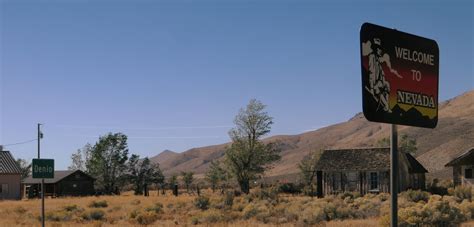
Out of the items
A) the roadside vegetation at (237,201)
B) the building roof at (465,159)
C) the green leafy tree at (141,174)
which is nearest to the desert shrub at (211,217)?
the roadside vegetation at (237,201)

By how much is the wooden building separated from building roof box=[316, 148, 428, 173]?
32.6m

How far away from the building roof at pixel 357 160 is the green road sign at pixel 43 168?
103ft

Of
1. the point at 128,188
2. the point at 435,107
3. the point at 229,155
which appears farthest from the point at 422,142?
the point at 435,107

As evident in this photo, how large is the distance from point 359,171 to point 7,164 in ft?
119

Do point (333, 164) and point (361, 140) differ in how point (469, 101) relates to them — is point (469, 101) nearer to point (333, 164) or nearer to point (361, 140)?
point (361, 140)

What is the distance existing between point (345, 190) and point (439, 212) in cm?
2562

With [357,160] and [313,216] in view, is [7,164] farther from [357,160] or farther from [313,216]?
[313,216]

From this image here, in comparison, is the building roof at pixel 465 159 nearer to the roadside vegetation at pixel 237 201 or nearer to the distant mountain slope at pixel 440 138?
the roadside vegetation at pixel 237 201

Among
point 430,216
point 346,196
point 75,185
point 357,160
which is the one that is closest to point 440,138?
point 75,185

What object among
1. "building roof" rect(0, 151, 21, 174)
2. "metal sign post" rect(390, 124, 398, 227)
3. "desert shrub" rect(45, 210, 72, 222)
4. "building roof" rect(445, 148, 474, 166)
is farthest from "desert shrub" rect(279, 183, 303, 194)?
"metal sign post" rect(390, 124, 398, 227)

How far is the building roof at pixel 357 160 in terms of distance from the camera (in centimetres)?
4397

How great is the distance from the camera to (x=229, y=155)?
5903 cm

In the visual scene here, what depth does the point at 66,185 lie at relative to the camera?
66.3 metres

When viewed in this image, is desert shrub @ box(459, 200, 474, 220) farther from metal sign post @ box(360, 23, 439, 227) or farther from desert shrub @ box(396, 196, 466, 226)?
metal sign post @ box(360, 23, 439, 227)
